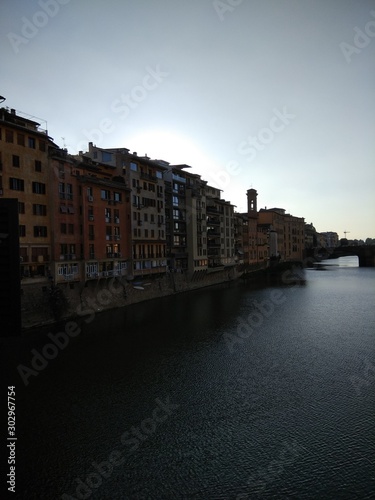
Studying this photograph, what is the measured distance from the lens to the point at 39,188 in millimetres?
42500

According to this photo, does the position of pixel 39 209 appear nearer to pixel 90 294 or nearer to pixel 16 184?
pixel 16 184

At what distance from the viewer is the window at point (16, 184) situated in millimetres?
39009

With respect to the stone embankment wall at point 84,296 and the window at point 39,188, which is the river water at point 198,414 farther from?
the window at point 39,188

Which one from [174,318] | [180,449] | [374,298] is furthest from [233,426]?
[374,298]

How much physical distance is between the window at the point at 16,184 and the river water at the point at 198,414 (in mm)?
15924

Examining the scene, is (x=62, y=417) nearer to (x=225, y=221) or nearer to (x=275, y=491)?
(x=275, y=491)

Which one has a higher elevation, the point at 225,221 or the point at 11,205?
the point at 225,221

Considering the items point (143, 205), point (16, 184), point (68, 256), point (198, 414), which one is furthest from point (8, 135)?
point (198, 414)

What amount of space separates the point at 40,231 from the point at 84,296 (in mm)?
9989

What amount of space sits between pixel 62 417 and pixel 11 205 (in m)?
19.4

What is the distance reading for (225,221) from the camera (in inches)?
3821

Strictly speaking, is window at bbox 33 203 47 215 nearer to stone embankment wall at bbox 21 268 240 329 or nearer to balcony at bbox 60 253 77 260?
balcony at bbox 60 253 77 260

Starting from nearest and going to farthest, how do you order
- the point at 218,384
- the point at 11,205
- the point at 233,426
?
the point at 11,205, the point at 233,426, the point at 218,384

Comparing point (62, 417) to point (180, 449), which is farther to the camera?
point (62, 417)
